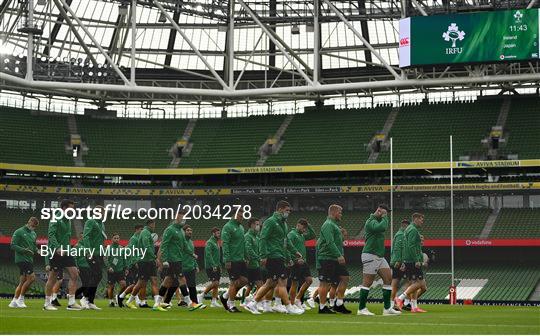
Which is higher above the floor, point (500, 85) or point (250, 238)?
point (500, 85)

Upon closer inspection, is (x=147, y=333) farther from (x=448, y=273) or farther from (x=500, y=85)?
(x=500, y=85)

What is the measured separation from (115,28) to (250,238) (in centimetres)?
3724

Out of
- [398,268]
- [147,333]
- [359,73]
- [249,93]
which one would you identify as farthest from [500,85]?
[147,333]

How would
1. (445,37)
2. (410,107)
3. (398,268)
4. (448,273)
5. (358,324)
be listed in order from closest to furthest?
A: (358,324), (398,268), (445,37), (448,273), (410,107)

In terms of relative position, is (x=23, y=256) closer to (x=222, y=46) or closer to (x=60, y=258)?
(x=60, y=258)

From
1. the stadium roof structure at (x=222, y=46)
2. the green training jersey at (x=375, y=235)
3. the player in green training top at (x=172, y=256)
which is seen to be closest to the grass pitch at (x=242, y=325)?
the green training jersey at (x=375, y=235)

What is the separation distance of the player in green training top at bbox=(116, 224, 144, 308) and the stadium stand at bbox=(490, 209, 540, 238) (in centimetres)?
3017

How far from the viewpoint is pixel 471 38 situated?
46781mm

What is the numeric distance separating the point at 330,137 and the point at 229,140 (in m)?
6.84

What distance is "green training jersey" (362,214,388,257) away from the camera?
2316 cm

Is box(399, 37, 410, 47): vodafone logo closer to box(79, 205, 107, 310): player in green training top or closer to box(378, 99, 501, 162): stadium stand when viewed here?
box(378, 99, 501, 162): stadium stand

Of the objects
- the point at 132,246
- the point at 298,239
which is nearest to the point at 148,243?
the point at 132,246

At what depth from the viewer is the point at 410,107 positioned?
65.4 m
